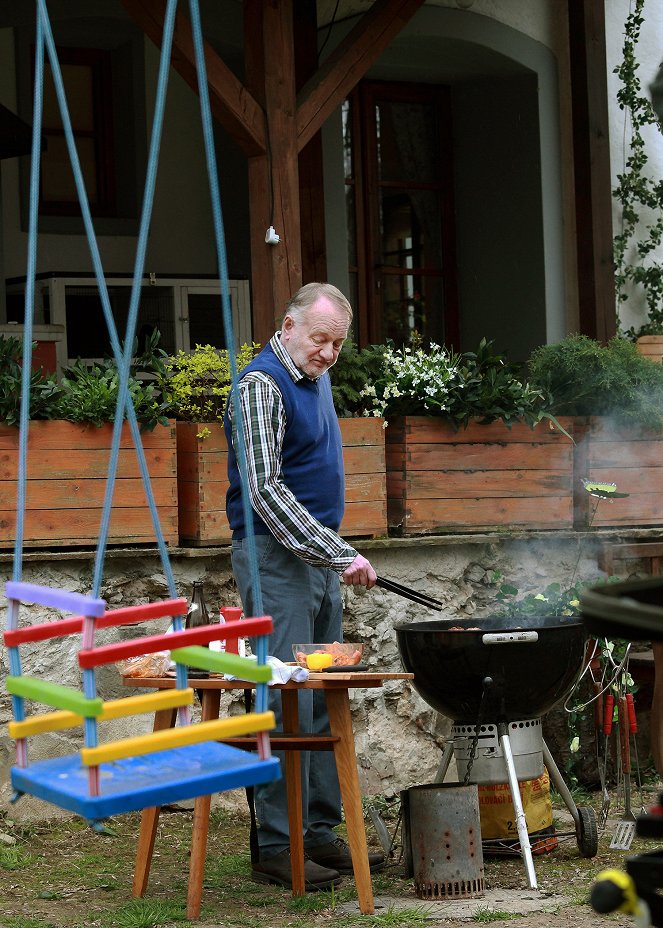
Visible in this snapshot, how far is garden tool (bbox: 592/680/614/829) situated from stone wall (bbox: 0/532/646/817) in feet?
2.11

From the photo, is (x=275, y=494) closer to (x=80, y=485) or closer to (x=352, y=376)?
(x=80, y=485)

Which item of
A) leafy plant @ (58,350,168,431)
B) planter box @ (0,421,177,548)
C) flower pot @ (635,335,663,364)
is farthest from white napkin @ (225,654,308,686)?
flower pot @ (635,335,663,364)

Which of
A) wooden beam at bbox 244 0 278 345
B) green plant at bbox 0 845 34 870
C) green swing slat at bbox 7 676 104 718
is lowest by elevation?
green plant at bbox 0 845 34 870

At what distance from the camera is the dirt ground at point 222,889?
4906mm

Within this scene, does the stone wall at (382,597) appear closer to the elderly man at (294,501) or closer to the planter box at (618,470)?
the planter box at (618,470)

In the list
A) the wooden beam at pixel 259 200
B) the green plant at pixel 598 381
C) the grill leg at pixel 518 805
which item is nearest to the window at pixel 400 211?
the green plant at pixel 598 381

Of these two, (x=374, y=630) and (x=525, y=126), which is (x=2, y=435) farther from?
(x=525, y=126)

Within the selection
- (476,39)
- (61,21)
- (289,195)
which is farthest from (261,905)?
(61,21)

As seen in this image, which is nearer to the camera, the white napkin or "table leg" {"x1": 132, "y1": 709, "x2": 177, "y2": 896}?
the white napkin

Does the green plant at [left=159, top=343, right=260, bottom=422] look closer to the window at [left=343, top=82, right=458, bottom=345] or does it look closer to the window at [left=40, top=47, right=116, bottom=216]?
the window at [left=343, top=82, right=458, bottom=345]

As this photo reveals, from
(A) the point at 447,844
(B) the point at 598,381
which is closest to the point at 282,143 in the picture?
(B) the point at 598,381

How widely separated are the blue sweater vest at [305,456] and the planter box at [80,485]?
3.18 feet

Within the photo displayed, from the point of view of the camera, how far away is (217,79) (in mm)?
6379

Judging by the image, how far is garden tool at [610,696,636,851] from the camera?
19.4 ft
